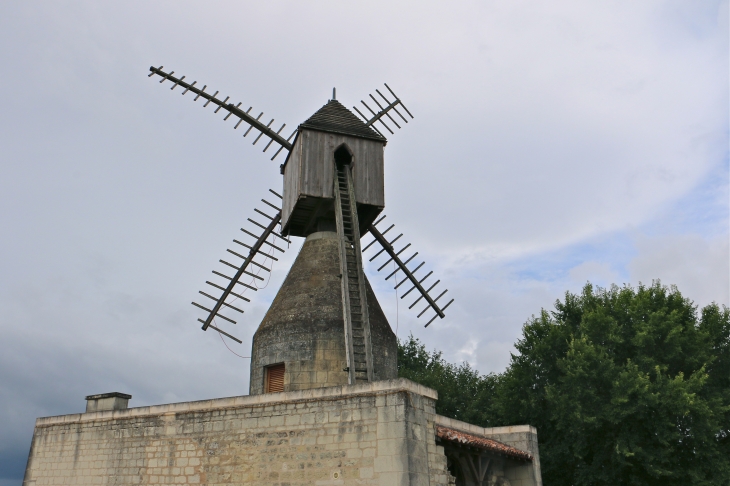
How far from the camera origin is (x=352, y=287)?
12.4m

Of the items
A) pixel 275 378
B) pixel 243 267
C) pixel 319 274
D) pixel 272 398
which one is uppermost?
pixel 243 267

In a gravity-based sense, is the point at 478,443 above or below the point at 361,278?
below

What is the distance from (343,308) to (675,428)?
9.10 meters

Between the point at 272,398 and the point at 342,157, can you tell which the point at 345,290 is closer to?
the point at 272,398

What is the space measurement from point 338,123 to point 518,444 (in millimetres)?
8165

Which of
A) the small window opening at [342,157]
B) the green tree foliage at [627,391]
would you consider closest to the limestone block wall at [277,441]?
the small window opening at [342,157]

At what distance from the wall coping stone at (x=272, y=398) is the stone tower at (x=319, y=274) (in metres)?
1.44

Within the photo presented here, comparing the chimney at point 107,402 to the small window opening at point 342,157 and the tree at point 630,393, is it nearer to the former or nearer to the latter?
the small window opening at point 342,157

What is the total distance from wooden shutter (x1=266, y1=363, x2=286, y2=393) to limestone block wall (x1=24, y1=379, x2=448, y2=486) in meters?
1.92

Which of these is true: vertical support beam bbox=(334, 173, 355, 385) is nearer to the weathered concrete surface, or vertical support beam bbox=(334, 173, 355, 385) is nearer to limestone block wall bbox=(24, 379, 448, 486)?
the weathered concrete surface

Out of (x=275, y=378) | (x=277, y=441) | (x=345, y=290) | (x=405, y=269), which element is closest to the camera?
(x=277, y=441)

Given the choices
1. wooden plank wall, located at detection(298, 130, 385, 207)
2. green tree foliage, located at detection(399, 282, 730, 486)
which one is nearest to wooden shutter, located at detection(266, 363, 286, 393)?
wooden plank wall, located at detection(298, 130, 385, 207)

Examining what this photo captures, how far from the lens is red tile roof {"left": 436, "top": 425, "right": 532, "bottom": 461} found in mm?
10078

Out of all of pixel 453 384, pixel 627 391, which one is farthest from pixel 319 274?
pixel 453 384
